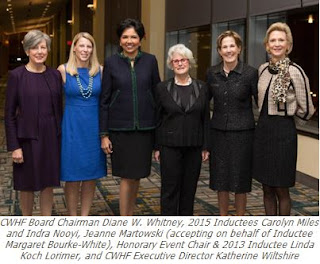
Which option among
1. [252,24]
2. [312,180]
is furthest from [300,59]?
[312,180]

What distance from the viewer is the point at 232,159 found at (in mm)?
3688

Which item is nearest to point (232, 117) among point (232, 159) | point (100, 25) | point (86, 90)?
point (232, 159)

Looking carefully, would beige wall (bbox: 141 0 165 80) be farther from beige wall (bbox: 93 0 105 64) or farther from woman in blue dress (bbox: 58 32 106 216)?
woman in blue dress (bbox: 58 32 106 216)

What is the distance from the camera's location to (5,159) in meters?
7.70

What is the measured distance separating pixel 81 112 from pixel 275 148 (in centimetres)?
146

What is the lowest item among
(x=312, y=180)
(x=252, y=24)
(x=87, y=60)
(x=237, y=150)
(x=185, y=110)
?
(x=312, y=180)

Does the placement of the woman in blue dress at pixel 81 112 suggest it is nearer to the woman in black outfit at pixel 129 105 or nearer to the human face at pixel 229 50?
the woman in black outfit at pixel 129 105

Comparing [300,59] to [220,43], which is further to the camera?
[300,59]

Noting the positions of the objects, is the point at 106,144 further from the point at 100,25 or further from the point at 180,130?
the point at 100,25

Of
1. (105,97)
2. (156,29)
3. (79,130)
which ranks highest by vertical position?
(156,29)

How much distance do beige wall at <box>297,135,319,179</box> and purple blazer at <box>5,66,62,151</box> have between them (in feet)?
12.1

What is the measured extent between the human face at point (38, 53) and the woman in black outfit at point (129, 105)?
18.4 inches

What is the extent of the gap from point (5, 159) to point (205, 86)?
4.95 m

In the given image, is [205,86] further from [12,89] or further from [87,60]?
[12,89]
